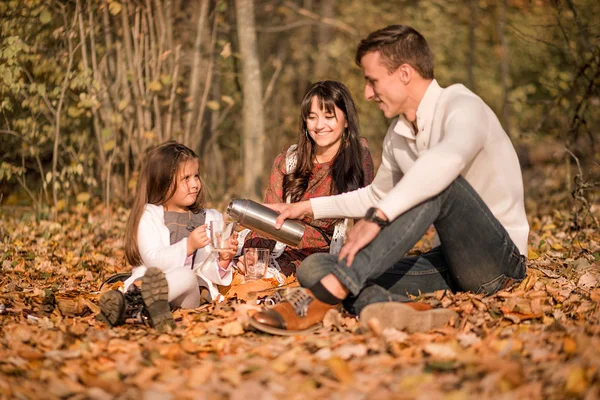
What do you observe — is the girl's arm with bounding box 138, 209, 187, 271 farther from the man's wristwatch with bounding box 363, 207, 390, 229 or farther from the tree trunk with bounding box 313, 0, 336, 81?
the tree trunk with bounding box 313, 0, 336, 81

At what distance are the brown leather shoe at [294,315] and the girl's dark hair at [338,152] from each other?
4.27 ft

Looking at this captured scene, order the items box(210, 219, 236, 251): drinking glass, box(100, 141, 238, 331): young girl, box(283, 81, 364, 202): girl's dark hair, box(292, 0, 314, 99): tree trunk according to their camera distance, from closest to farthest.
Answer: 1. box(100, 141, 238, 331): young girl
2. box(210, 219, 236, 251): drinking glass
3. box(283, 81, 364, 202): girl's dark hair
4. box(292, 0, 314, 99): tree trunk

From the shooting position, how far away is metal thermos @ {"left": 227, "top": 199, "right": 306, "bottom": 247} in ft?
11.8

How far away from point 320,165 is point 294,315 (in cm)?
156

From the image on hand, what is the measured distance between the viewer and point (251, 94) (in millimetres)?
7316

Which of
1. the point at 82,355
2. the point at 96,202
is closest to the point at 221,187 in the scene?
the point at 96,202

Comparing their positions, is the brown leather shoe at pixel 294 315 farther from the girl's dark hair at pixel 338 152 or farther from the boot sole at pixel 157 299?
the girl's dark hair at pixel 338 152

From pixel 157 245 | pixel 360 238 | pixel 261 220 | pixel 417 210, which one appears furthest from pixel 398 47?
pixel 157 245

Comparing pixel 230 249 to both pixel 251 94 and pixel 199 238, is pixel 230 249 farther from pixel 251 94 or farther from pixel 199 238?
pixel 251 94

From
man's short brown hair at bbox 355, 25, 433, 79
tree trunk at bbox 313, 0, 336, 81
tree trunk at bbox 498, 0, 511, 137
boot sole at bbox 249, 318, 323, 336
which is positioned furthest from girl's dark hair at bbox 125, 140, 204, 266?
tree trunk at bbox 313, 0, 336, 81

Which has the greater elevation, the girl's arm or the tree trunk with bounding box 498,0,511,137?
the tree trunk with bounding box 498,0,511,137

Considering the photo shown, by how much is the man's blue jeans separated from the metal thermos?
0.58 m

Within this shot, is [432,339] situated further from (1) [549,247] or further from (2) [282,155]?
(1) [549,247]

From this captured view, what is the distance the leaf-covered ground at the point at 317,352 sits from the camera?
2.23 meters
